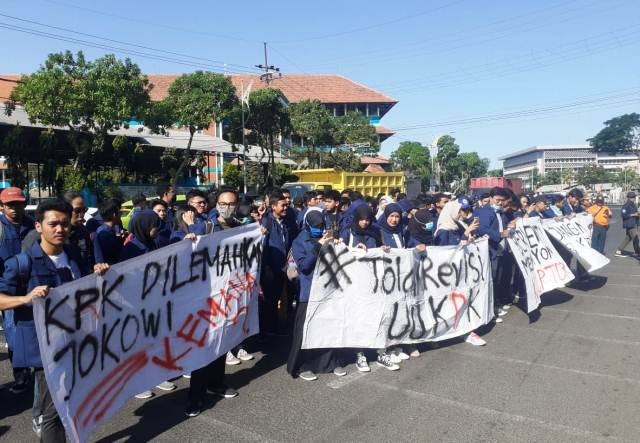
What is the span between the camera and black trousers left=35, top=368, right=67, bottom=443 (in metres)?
3.01

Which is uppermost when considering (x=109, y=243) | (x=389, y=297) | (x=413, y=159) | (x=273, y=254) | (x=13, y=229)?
(x=413, y=159)

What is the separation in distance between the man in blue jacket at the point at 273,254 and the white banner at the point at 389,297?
1.05m

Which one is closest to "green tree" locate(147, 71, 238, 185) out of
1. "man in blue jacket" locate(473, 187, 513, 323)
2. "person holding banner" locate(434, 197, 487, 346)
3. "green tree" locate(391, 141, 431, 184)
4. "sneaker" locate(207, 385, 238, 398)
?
"man in blue jacket" locate(473, 187, 513, 323)

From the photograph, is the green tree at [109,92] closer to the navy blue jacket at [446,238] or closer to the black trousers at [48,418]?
the navy blue jacket at [446,238]

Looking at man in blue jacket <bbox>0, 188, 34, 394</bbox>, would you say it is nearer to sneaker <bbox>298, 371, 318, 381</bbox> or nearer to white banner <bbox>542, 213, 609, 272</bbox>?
sneaker <bbox>298, 371, 318, 381</bbox>

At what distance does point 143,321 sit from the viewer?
146 inches

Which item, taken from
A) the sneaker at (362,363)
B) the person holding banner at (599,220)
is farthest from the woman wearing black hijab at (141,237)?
the person holding banner at (599,220)

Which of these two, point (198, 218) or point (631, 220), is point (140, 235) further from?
point (631, 220)

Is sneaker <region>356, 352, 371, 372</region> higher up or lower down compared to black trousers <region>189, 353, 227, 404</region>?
lower down

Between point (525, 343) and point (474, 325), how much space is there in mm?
565

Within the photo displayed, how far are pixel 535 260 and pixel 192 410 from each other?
496cm

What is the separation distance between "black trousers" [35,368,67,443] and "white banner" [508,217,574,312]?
5.23m

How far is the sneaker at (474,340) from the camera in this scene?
5.58 metres

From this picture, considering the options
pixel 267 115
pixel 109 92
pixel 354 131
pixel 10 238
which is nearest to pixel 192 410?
pixel 10 238
